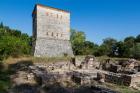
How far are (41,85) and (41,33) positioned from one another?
65.2 ft

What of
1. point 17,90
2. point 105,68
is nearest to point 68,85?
point 17,90

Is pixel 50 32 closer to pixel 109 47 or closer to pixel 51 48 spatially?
pixel 51 48

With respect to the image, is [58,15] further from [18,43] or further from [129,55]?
[129,55]

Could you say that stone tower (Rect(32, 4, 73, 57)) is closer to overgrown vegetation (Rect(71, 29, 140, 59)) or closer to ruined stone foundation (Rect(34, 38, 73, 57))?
ruined stone foundation (Rect(34, 38, 73, 57))

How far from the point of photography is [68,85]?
14.2 metres

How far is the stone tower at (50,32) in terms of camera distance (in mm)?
31855

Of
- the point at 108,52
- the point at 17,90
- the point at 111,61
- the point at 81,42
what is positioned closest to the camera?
the point at 17,90

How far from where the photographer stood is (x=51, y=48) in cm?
3253

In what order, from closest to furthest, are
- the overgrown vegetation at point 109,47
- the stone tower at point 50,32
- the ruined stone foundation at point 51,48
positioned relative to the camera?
the ruined stone foundation at point 51,48
the stone tower at point 50,32
the overgrown vegetation at point 109,47

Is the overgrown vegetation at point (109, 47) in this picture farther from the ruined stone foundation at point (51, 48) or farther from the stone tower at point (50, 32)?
the stone tower at point (50, 32)

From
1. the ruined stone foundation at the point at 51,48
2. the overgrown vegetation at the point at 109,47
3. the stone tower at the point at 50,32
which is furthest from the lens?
the overgrown vegetation at the point at 109,47

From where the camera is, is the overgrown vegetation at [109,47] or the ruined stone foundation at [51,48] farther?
the overgrown vegetation at [109,47]

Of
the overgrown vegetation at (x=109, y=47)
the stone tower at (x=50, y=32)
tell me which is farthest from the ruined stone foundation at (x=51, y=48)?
the overgrown vegetation at (x=109, y=47)

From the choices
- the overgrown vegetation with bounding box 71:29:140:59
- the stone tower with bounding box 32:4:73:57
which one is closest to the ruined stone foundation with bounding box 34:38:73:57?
the stone tower with bounding box 32:4:73:57
